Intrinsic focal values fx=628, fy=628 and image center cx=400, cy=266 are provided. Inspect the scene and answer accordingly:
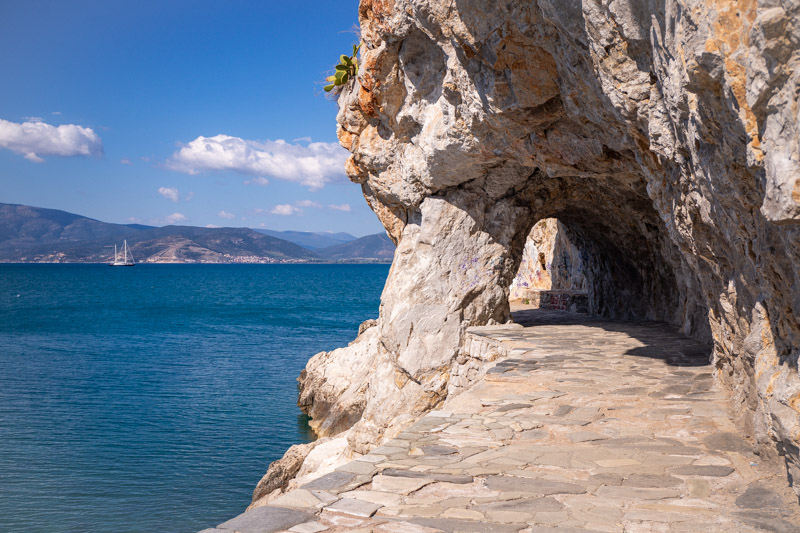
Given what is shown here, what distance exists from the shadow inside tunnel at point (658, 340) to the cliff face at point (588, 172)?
443 mm

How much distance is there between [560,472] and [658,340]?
7.11 m

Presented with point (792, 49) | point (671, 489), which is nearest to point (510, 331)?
point (671, 489)

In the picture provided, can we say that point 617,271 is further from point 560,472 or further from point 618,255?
point 560,472

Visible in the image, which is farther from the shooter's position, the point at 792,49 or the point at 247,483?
the point at 247,483

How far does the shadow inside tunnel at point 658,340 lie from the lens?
343 inches

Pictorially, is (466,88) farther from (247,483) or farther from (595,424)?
(247,483)

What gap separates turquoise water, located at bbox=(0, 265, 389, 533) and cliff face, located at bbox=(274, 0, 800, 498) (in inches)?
118

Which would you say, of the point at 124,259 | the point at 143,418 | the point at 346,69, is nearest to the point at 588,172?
the point at 346,69

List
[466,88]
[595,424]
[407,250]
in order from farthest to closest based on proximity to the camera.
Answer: [407,250]
[466,88]
[595,424]

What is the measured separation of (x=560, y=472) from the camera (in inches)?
172

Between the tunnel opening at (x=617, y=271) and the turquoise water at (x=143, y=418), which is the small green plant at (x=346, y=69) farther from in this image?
the turquoise water at (x=143, y=418)

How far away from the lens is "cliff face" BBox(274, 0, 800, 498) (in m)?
3.43

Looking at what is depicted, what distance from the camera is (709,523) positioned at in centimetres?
345

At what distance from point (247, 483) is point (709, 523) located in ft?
42.1
